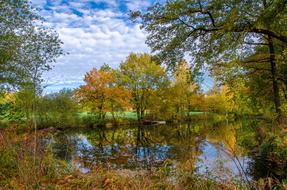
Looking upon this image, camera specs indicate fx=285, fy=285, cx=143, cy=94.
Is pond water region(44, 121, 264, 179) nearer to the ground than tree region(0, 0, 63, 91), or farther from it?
nearer to the ground

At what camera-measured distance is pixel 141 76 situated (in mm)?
44812

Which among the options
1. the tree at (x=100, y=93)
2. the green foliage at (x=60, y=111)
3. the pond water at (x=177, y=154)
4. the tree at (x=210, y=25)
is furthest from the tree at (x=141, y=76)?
the tree at (x=210, y=25)

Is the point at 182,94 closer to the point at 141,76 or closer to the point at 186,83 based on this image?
the point at 141,76

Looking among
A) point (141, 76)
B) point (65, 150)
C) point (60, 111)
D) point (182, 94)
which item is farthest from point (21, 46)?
point (182, 94)

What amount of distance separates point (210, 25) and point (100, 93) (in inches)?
1254

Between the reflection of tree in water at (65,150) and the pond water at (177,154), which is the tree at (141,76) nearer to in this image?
the pond water at (177,154)

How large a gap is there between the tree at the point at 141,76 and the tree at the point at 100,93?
233 centimetres

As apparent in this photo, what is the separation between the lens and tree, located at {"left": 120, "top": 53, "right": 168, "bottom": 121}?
44531 mm

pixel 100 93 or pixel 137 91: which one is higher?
pixel 137 91

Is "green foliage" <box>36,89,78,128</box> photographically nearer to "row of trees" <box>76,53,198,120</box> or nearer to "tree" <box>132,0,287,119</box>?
"row of trees" <box>76,53,198,120</box>

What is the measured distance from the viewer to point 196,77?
12477 mm

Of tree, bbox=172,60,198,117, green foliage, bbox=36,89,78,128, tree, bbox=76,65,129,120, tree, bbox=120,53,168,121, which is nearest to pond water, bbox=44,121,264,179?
green foliage, bbox=36,89,78,128

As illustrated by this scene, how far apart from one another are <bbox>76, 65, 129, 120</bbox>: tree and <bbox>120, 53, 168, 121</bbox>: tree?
2331mm

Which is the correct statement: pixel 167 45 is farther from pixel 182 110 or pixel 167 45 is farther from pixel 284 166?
pixel 182 110
